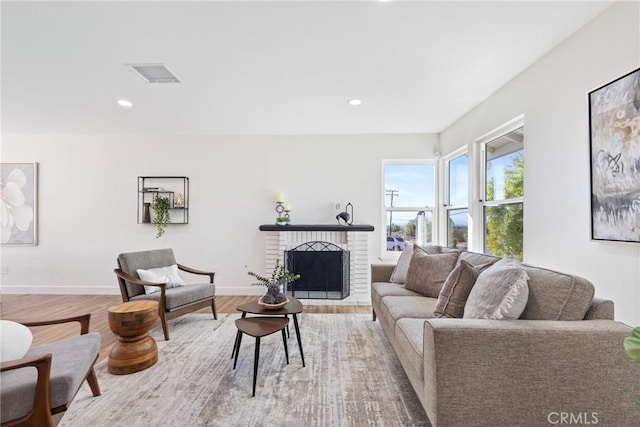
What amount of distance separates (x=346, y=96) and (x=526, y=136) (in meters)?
1.68

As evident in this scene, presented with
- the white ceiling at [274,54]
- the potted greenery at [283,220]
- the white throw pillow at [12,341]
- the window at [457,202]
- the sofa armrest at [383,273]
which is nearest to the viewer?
the white throw pillow at [12,341]

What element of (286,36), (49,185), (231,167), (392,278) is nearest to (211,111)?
(231,167)

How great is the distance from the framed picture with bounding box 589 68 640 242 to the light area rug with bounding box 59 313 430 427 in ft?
5.14

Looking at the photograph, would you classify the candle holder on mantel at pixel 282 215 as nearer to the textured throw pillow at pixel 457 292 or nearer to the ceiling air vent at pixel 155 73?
the ceiling air vent at pixel 155 73

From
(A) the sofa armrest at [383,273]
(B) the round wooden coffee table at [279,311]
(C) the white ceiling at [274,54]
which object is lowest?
(B) the round wooden coffee table at [279,311]

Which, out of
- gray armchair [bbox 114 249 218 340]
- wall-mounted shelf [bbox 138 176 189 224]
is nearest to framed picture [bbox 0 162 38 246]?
wall-mounted shelf [bbox 138 176 189 224]

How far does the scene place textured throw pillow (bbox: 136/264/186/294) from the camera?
305cm

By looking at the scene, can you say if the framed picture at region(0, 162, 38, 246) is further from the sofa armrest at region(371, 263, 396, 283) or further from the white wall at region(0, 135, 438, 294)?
the sofa armrest at region(371, 263, 396, 283)

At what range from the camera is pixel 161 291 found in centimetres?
289

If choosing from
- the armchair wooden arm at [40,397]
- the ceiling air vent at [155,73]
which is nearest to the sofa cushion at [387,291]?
the armchair wooden arm at [40,397]

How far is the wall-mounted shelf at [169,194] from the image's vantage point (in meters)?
4.50

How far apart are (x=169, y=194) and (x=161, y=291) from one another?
211 cm

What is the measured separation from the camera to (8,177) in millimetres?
4492
